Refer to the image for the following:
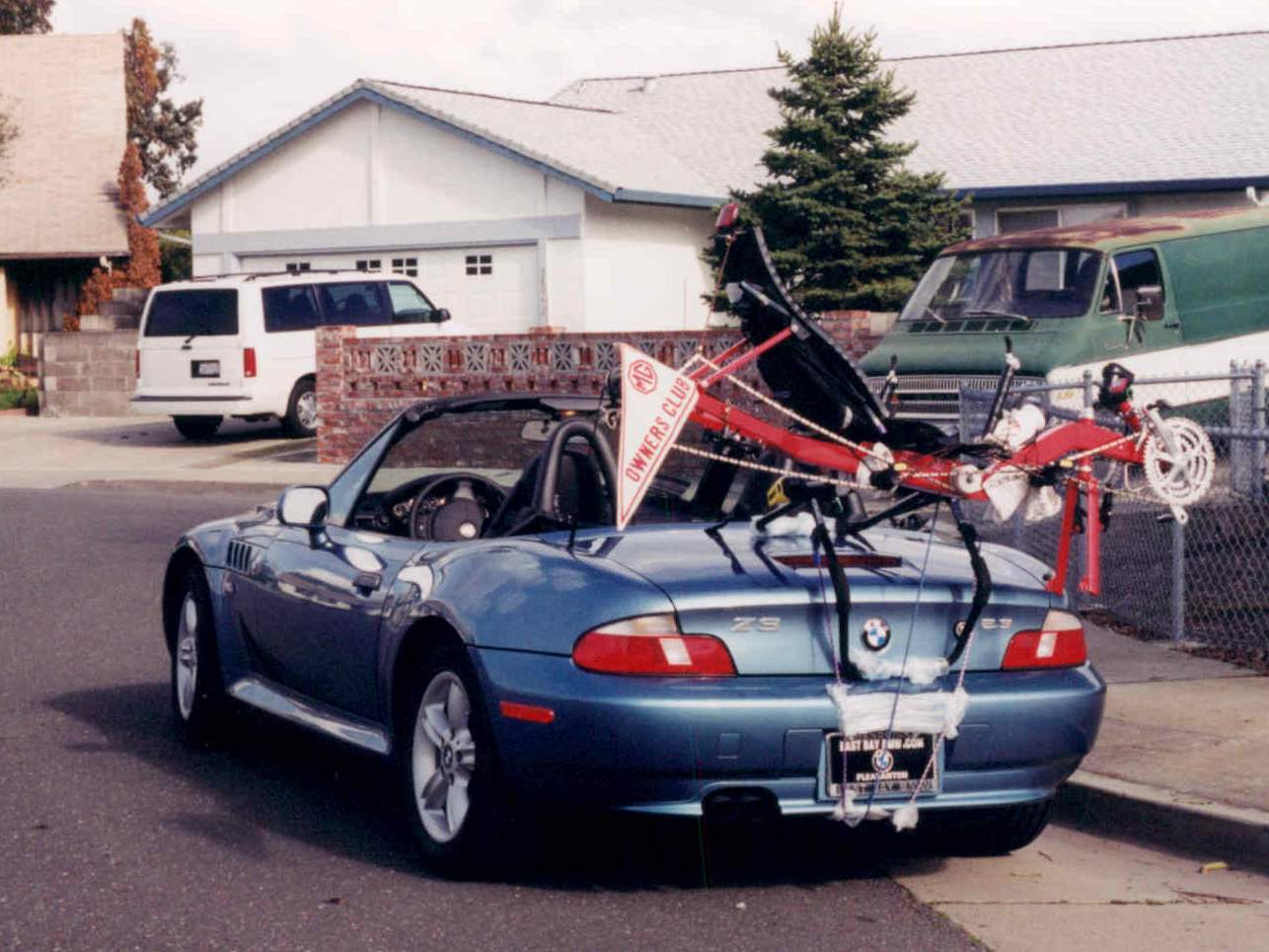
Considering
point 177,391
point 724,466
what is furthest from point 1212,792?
point 177,391

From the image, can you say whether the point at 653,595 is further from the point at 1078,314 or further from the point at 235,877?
the point at 1078,314

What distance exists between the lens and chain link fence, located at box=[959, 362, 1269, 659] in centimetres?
1055

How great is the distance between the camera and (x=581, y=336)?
22375 millimetres

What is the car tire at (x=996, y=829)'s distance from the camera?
636cm

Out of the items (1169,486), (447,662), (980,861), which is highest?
(1169,486)

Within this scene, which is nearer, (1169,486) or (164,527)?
(1169,486)

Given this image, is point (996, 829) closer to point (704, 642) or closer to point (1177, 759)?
point (1177, 759)

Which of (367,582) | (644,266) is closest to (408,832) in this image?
(367,582)

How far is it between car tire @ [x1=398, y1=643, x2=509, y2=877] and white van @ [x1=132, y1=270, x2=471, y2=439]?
18165 millimetres

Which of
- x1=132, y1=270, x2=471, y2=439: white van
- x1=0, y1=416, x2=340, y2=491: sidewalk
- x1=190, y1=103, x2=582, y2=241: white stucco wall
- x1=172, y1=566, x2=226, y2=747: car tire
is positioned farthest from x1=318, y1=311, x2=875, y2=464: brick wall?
x1=172, y1=566, x2=226, y2=747: car tire

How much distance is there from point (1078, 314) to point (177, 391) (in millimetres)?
12040

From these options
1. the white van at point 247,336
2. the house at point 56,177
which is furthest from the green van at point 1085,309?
the house at point 56,177

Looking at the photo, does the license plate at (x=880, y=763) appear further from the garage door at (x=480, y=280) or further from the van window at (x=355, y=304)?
the garage door at (x=480, y=280)

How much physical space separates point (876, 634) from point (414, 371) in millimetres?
18194
